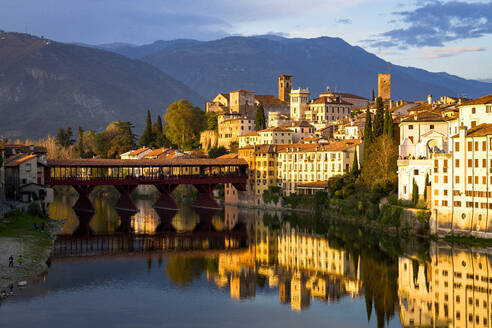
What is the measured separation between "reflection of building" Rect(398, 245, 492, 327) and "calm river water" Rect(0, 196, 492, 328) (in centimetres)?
7

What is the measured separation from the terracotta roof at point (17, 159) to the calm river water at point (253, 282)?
1144 cm

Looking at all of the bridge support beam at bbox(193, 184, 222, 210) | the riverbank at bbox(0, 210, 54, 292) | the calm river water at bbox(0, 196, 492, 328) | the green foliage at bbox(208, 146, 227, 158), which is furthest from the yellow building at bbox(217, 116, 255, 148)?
the riverbank at bbox(0, 210, 54, 292)

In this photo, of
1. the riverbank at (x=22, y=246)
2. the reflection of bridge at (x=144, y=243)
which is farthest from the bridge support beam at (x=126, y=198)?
the riverbank at (x=22, y=246)

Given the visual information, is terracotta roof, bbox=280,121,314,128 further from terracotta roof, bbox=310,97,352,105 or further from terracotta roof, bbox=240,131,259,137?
terracotta roof, bbox=310,97,352,105

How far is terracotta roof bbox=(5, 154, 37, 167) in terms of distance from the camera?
7619cm

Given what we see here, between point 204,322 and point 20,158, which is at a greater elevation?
point 20,158

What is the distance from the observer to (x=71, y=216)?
283 feet

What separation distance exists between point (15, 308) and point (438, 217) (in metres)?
38.6

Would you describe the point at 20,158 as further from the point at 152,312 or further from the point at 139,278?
the point at 152,312

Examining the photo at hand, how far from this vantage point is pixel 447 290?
1711 inches

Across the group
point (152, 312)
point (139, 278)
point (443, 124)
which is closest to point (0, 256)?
point (139, 278)

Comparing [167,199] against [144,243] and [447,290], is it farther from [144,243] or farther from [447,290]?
[447,290]

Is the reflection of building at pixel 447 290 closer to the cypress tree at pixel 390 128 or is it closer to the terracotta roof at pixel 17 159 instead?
the cypress tree at pixel 390 128

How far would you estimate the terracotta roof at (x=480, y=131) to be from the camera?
188 feet
